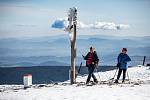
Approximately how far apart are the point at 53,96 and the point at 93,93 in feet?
5.36

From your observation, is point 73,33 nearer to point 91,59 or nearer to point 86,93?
point 91,59

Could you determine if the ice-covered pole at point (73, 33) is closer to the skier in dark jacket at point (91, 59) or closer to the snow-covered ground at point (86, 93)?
the skier in dark jacket at point (91, 59)

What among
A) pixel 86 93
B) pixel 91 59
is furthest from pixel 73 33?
pixel 86 93

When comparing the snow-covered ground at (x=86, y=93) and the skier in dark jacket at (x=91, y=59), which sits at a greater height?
the skier in dark jacket at (x=91, y=59)

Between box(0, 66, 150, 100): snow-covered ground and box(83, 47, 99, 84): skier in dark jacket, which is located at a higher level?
box(83, 47, 99, 84): skier in dark jacket

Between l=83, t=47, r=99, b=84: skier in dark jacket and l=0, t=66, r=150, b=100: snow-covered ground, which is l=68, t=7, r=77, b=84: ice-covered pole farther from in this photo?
l=0, t=66, r=150, b=100: snow-covered ground

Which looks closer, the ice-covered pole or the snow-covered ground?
the snow-covered ground

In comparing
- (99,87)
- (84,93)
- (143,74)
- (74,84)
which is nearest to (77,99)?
(84,93)

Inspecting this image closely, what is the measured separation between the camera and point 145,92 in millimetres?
20438

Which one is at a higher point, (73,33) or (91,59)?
(73,33)

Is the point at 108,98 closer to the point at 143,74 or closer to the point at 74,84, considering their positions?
the point at 74,84

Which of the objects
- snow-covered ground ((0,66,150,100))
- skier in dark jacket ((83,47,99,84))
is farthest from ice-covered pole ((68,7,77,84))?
snow-covered ground ((0,66,150,100))

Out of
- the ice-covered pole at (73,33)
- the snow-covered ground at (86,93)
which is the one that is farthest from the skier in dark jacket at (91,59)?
the snow-covered ground at (86,93)

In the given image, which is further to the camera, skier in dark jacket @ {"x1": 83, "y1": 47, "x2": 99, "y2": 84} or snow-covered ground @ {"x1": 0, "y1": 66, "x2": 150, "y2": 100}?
skier in dark jacket @ {"x1": 83, "y1": 47, "x2": 99, "y2": 84}
